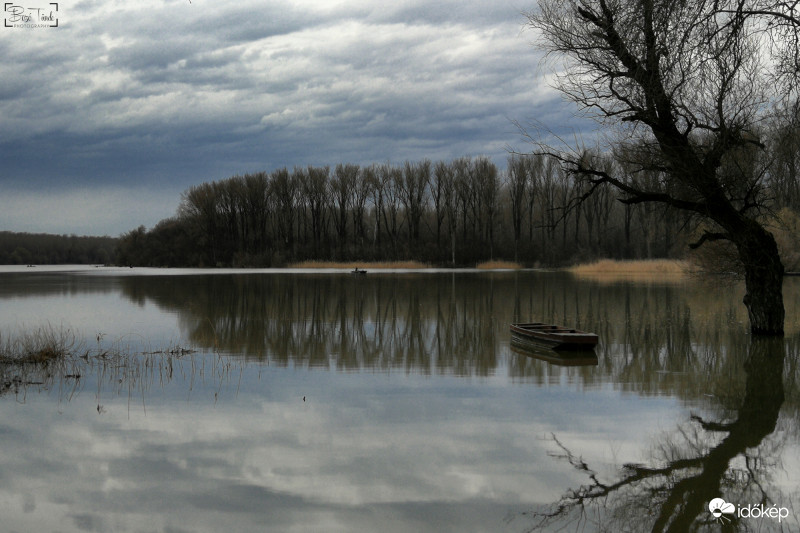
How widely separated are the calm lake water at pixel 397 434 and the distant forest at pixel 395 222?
59.4m

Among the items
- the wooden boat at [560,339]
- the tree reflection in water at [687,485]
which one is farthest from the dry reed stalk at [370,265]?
the tree reflection in water at [687,485]

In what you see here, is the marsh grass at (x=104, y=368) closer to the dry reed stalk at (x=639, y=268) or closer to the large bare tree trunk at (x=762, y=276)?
the large bare tree trunk at (x=762, y=276)

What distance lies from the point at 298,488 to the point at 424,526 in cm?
161

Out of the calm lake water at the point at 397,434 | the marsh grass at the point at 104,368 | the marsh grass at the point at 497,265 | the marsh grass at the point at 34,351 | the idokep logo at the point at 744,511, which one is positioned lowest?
the idokep logo at the point at 744,511

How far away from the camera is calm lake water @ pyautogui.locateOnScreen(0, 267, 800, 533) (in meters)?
6.61

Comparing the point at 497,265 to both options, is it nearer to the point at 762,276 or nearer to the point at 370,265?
the point at 370,265

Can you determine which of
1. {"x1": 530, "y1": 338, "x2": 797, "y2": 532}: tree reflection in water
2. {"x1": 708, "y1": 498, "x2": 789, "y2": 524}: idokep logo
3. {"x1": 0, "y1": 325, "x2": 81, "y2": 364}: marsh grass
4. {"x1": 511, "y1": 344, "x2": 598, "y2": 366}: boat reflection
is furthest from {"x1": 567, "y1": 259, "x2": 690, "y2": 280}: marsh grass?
{"x1": 708, "y1": 498, "x2": 789, "y2": 524}: idokep logo

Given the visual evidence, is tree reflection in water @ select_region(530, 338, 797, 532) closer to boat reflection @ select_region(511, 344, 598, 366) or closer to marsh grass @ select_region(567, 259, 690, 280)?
boat reflection @ select_region(511, 344, 598, 366)

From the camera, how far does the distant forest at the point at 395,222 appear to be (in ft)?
256

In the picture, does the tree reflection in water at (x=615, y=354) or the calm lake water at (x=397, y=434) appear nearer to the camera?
the calm lake water at (x=397, y=434)

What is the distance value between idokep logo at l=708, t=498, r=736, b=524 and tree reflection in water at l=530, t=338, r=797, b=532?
50 mm

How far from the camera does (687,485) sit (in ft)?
23.9

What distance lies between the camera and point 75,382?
12734 mm

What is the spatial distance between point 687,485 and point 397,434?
11.8 feet
